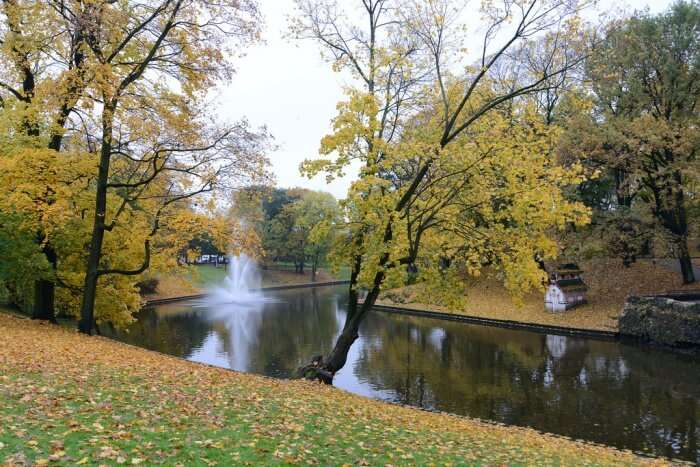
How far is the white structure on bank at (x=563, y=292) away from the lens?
2953cm

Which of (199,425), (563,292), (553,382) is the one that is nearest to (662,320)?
(563,292)

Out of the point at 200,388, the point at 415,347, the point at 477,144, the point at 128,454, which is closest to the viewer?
the point at 128,454

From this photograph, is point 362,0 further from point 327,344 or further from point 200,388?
point 327,344

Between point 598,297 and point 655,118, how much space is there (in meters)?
10.5

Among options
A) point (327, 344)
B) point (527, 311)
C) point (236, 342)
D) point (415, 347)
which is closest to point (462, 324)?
point (527, 311)

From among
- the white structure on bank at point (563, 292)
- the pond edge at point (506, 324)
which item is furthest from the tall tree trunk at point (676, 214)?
the pond edge at point (506, 324)

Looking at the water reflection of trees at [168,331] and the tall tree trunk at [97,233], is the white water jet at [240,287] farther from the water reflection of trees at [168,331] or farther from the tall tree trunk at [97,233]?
the tall tree trunk at [97,233]

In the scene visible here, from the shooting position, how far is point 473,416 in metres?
13.9

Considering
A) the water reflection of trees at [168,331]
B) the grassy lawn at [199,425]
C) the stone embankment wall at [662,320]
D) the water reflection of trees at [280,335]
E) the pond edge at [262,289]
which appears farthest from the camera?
the pond edge at [262,289]

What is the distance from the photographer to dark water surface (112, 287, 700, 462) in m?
13.5

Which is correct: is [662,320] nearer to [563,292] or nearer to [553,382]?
[563,292]

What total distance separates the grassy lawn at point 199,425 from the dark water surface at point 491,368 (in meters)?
3.60

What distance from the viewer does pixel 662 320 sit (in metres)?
23.1

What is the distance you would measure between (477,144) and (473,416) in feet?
24.1
